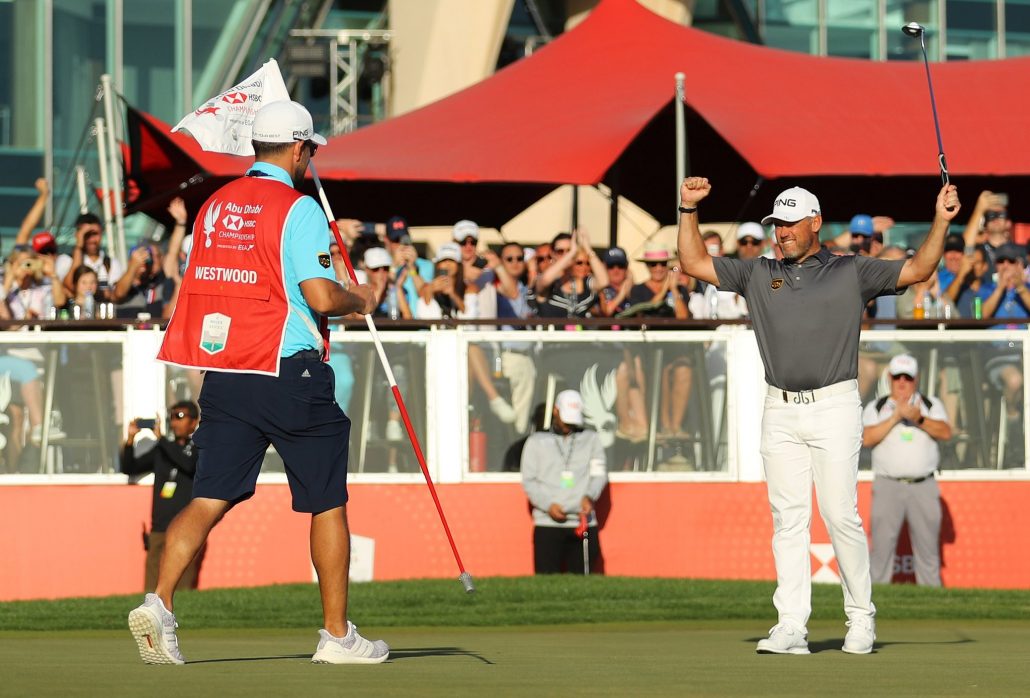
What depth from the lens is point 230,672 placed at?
6324mm

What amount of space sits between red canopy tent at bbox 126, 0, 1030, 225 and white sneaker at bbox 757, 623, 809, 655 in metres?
7.31

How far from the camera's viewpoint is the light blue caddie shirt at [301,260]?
6.65 meters

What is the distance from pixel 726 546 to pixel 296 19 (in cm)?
1511

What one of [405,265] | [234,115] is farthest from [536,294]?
[234,115]

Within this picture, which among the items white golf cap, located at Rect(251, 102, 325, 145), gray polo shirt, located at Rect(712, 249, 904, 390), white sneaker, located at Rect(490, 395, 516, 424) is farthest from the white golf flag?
white sneaker, located at Rect(490, 395, 516, 424)

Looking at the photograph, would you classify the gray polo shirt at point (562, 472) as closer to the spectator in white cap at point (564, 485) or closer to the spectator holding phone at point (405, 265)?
the spectator in white cap at point (564, 485)

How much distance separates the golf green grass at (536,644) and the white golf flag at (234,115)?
6.75 ft

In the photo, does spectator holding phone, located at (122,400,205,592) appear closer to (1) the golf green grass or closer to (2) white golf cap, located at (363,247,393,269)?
(1) the golf green grass

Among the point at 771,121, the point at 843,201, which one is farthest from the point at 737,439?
the point at 843,201

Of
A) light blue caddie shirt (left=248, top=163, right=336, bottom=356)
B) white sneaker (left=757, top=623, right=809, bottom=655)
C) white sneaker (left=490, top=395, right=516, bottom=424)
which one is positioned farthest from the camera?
white sneaker (left=490, top=395, right=516, bottom=424)

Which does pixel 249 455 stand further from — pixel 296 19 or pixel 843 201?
pixel 296 19

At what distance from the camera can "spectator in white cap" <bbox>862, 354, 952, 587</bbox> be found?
13594 millimetres

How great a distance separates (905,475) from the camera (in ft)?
44.7

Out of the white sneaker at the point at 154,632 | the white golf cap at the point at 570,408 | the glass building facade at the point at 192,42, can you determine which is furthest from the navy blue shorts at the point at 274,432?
the glass building facade at the point at 192,42
